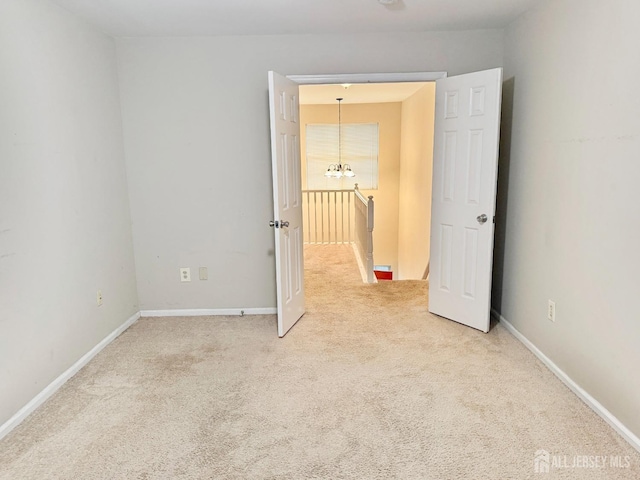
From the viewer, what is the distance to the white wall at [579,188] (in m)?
1.98

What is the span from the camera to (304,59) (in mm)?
3410

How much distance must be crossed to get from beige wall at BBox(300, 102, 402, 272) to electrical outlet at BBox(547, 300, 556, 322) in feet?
17.8

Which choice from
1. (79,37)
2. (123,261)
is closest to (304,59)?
(79,37)

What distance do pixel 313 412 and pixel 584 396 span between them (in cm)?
148

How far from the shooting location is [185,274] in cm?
373

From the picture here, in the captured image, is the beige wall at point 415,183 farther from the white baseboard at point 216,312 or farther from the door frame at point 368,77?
the white baseboard at point 216,312

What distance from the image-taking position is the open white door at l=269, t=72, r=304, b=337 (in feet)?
9.94

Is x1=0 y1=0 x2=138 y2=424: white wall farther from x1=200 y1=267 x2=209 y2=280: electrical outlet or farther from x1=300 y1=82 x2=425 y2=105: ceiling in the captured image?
x1=300 y1=82 x2=425 y2=105: ceiling

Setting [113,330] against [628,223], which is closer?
[628,223]

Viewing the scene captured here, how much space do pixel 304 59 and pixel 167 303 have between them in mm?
2407

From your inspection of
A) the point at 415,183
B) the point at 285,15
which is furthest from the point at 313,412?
the point at 415,183

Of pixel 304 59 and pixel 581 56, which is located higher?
pixel 304 59

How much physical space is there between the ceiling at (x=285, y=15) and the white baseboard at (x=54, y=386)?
228 cm

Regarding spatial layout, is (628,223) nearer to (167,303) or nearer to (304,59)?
(304,59)
